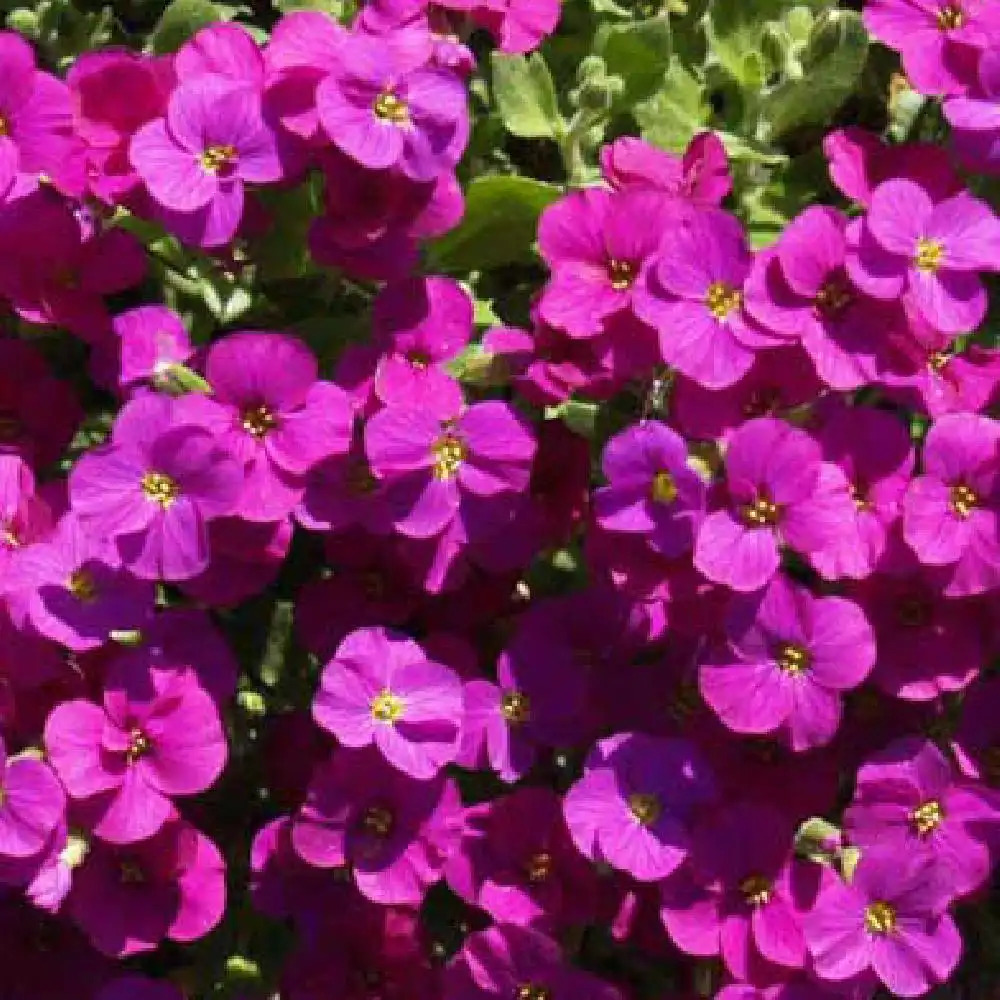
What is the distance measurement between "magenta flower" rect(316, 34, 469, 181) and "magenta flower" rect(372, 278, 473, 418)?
0.49 feet

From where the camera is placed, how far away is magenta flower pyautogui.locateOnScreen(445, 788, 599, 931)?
5.93 feet

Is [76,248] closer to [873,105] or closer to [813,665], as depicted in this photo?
[813,665]

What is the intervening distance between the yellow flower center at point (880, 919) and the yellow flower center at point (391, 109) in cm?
80

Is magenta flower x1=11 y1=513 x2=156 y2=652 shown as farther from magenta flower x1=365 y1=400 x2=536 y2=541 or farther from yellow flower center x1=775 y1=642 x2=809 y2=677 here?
yellow flower center x1=775 y1=642 x2=809 y2=677

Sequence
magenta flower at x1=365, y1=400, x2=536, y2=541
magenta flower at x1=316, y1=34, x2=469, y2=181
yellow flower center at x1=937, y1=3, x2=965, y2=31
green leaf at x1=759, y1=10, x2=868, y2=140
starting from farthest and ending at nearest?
green leaf at x1=759, y1=10, x2=868, y2=140
yellow flower center at x1=937, y1=3, x2=965, y2=31
magenta flower at x1=365, y1=400, x2=536, y2=541
magenta flower at x1=316, y1=34, x2=469, y2=181

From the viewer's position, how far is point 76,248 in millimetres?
1822

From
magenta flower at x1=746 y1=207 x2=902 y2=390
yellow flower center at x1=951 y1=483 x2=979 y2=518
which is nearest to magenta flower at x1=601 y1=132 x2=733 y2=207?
magenta flower at x1=746 y1=207 x2=902 y2=390

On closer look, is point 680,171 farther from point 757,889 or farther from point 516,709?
point 757,889

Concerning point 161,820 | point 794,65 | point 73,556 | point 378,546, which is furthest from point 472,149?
point 161,820

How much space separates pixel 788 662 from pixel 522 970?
0.38 meters

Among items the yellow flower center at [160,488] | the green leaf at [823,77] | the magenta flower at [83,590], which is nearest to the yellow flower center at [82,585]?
the magenta flower at [83,590]

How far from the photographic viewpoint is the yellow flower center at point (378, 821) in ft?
5.88

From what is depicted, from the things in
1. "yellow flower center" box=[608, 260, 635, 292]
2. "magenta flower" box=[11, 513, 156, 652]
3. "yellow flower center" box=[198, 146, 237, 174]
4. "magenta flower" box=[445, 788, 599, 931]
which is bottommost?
"magenta flower" box=[445, 788, 599, 931]

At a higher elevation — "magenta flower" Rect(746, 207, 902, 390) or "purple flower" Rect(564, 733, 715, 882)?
"magenta flower" Rect(746, 207, 902, 390)
